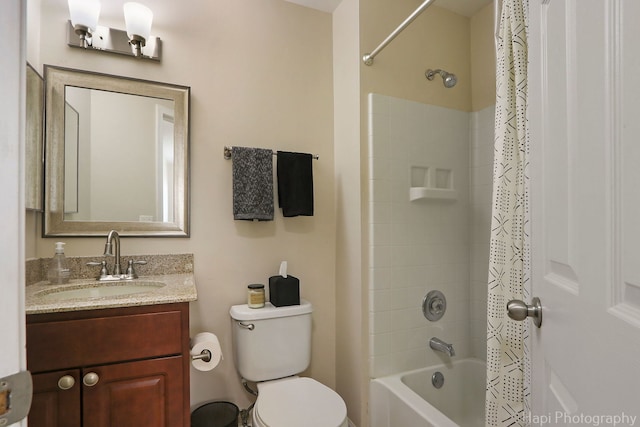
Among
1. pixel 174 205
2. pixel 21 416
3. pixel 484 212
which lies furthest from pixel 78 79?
pixel 484 212

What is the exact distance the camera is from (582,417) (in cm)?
52

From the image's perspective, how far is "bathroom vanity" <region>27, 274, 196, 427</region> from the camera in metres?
0.99

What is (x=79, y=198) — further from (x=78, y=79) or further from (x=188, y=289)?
(x=188, y=289)

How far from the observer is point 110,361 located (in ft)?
3.47

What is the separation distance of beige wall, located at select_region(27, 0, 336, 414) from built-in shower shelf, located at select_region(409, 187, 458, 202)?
0.48 metres

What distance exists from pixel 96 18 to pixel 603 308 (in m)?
2.01

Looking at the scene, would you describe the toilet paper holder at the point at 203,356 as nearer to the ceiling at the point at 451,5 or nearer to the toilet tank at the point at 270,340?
the toilet tank at the point at 270,340

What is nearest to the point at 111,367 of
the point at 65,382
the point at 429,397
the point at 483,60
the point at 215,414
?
the point at 65,382

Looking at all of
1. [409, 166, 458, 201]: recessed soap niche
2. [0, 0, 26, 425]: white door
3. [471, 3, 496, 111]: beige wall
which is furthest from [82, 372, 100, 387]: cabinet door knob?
[471, 3, 496, 111]: beige wall

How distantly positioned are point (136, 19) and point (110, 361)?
1462mm

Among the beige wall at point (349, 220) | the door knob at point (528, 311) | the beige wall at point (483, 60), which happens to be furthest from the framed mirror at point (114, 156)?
the beige wall at point (483, 60)

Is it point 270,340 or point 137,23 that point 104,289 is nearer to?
point 270,340

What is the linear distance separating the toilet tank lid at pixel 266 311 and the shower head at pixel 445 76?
1.52 metres

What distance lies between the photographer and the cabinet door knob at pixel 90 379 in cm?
102
